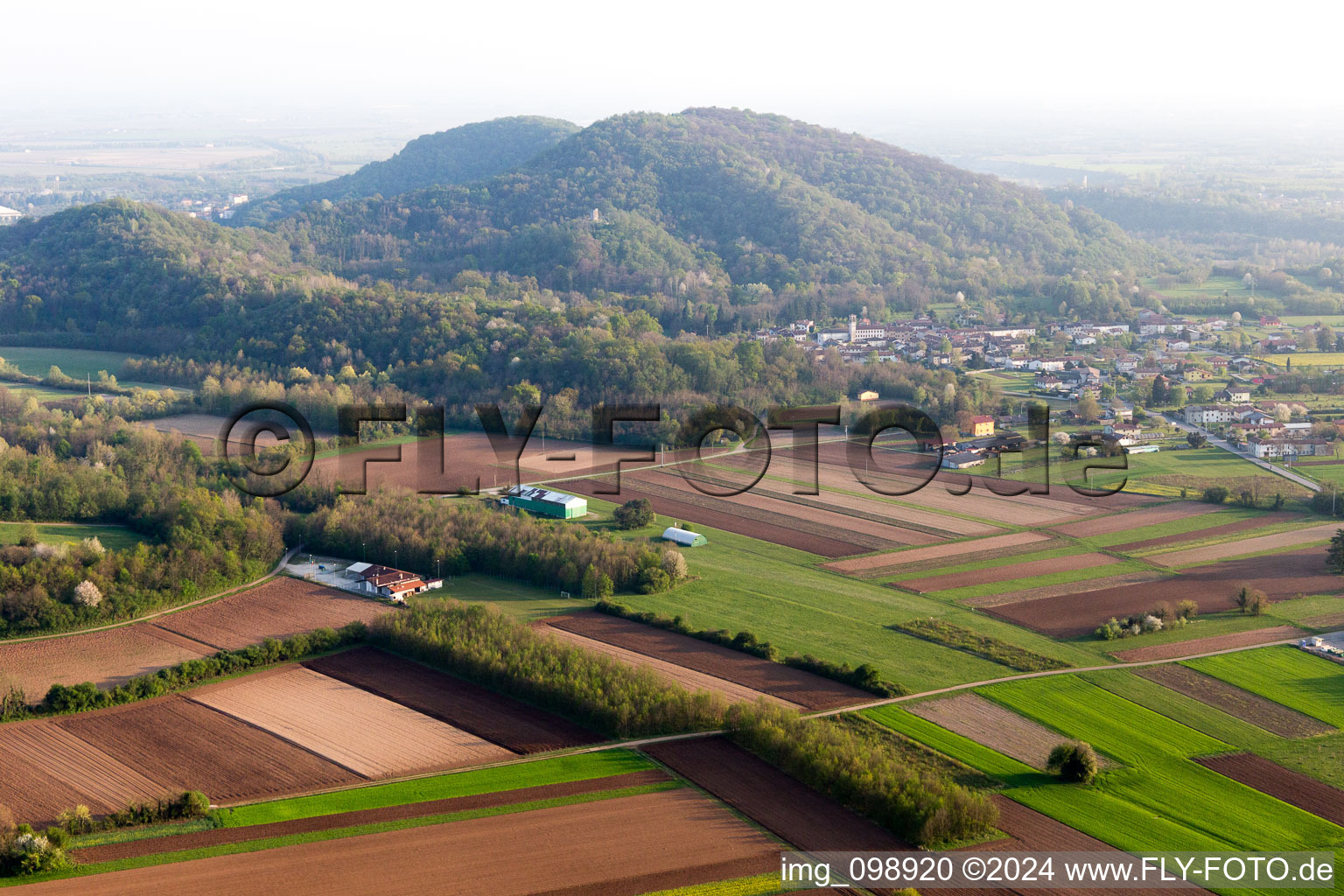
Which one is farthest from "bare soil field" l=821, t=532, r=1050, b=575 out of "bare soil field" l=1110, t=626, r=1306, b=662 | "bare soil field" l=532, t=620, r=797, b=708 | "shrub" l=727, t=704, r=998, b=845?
"shrub" l=727, t=704, r=998, b=845

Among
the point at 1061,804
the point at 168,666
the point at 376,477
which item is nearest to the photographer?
the point at 1061,804

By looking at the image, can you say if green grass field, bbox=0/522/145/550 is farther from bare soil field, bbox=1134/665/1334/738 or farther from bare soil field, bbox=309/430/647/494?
bare soil field, bbox=1134/665/1334/738

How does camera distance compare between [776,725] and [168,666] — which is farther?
[168,666]

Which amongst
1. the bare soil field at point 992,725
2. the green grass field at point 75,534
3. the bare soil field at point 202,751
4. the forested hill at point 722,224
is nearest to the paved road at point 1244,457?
the bare soil field at point 992,725

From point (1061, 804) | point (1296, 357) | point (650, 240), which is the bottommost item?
point (1061, 804)

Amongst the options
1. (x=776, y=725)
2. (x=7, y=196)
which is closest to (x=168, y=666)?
(x=776, y=725)

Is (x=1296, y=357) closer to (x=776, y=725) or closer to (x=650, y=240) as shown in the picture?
(x=650, y=240)
